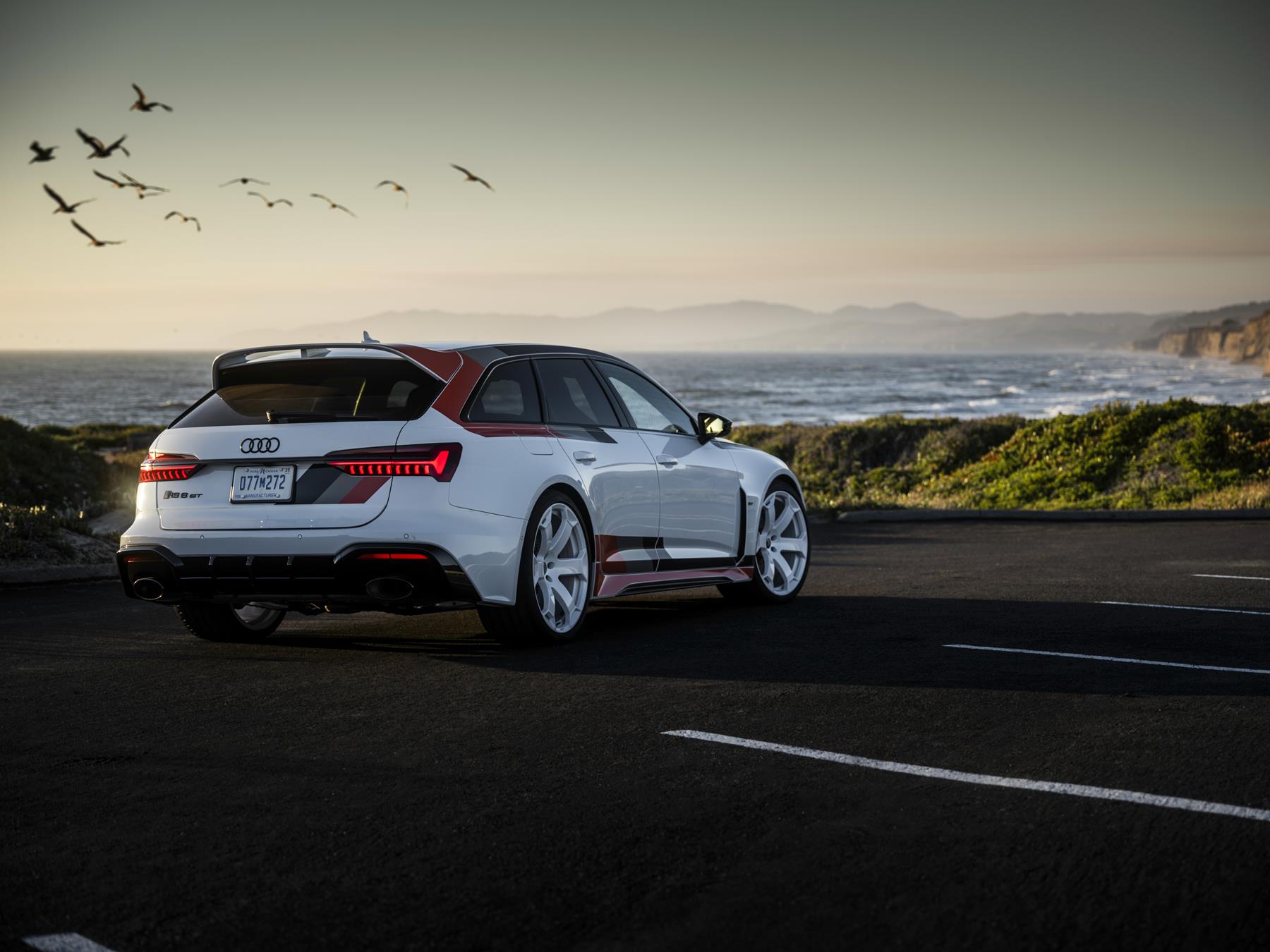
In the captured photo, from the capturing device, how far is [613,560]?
27.8 feet

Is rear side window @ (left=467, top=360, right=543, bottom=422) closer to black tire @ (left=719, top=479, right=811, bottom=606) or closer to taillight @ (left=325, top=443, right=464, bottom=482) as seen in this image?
taillight @ (left=325, top=443, right=464, bottom=482)

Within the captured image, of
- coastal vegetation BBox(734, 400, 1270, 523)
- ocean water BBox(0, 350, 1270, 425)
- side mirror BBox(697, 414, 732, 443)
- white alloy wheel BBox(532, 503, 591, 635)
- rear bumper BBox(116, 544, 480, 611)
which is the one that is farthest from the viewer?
ocean water BBox(0, 350, 1270, 425)

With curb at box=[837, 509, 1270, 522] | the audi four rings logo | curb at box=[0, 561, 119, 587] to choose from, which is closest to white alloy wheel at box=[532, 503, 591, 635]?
the audi four rings logo

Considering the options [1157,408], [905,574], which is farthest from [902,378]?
[905,574]

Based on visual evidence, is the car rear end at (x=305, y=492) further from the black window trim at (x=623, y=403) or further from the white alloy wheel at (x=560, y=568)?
the black window trim at (x=623, y=403)

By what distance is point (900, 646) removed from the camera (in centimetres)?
776

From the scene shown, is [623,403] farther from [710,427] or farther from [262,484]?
[262,484]

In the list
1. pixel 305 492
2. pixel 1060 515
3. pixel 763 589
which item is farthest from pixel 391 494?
pixel 1060 515

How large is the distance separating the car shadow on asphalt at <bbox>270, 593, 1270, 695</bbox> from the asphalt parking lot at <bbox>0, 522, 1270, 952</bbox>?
0.04 meters

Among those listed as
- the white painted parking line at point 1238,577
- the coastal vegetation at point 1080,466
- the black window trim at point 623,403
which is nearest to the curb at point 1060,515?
the coastal vegetation at point 1080,466

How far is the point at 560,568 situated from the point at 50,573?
5648mm

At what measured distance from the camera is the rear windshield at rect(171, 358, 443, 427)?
24.9 feet

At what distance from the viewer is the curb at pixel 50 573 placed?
37.1ft

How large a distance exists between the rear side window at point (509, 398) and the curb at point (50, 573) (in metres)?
4.71
